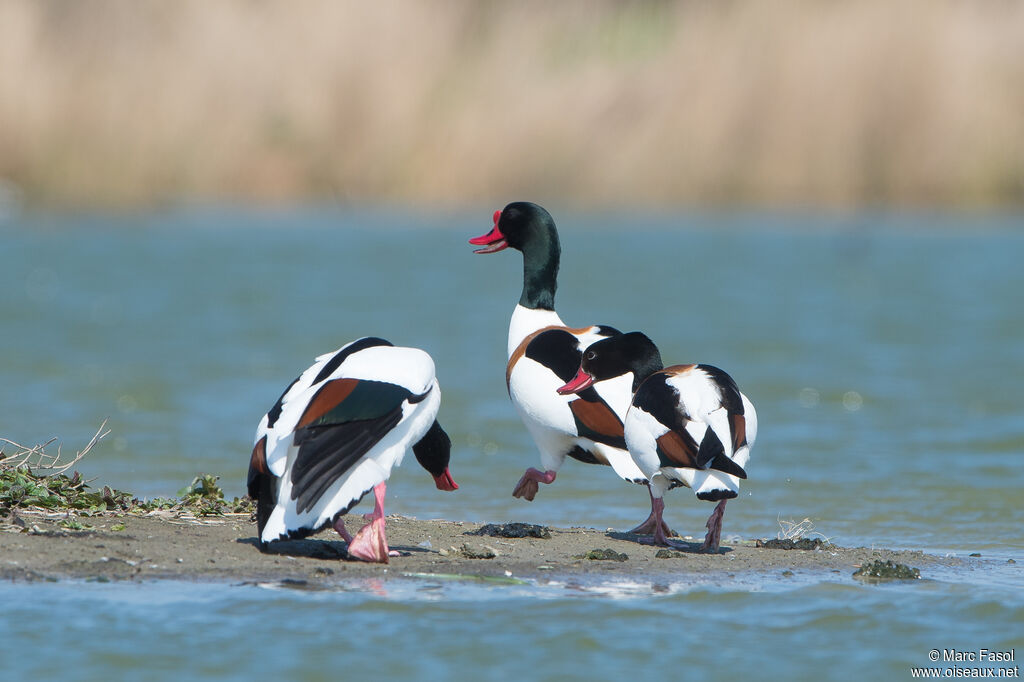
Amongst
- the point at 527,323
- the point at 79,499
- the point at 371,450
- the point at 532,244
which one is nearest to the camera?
the point at 371,450

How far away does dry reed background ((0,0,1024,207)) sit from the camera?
71.2 feet

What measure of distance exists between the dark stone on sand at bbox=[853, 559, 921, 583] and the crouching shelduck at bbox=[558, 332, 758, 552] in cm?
56

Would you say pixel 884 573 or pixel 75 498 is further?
pixel 75 498

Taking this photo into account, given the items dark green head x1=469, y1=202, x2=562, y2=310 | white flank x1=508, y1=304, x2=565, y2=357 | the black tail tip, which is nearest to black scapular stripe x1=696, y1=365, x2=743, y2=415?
the black tail tip

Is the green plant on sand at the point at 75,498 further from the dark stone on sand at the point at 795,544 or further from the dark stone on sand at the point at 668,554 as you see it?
the dark stone on sand at the point at 795,544

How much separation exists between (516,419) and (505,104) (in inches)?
513

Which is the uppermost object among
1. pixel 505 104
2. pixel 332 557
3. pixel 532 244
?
pixel 505 104

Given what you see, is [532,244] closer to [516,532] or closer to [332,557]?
[516,532]

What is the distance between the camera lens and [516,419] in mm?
10977

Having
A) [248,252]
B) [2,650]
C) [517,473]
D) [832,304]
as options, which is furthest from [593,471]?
[248,252]

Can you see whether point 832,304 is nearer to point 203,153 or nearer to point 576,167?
point 576,167

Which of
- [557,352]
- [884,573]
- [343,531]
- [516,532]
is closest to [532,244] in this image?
[557,352]

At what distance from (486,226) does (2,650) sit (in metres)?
18.5

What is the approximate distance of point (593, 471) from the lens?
30.6 ft
